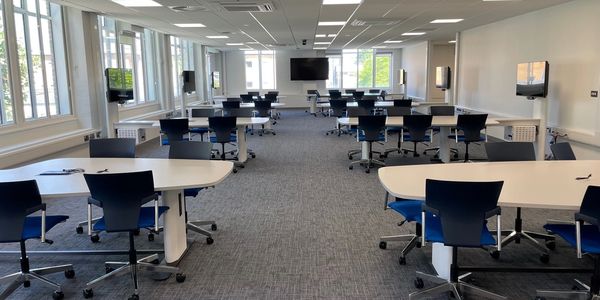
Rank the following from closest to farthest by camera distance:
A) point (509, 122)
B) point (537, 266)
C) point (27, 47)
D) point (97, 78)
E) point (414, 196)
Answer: point (414, 196)
point (537, 266)
point (27, 47)
point (509, 122)
point (97, 78)

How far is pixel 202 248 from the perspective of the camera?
387 centimetres

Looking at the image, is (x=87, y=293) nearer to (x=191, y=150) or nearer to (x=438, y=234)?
(x=191, y=150)

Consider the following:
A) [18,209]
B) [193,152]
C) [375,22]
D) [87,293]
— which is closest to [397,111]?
[375,22]

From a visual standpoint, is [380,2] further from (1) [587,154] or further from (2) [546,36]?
(1) [587,154]

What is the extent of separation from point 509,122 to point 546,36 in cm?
186

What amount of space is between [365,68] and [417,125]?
13.6 m

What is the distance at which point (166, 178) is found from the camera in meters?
3.29

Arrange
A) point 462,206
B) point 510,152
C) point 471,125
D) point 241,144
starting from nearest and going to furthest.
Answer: point 462,206, point 510,152, point 471,125, point 241,144

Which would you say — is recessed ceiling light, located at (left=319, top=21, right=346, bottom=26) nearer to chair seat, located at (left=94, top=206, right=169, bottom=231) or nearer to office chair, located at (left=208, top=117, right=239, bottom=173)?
office chair, located at (left=208, top=117, right=239, bottom=173)

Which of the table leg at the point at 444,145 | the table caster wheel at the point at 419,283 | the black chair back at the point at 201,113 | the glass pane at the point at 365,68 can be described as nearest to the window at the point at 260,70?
the glass pane at the point at 365,68

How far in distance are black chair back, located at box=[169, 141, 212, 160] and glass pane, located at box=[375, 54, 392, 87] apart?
16536mm

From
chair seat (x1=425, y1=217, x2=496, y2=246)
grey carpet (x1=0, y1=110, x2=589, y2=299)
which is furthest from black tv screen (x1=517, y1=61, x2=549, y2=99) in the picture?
chair seat (x1=425, y1=217, x2=496, y2=246)

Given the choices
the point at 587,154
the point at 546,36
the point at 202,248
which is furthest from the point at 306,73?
the point at 202,248

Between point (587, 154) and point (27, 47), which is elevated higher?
point (27, 47)
